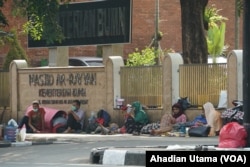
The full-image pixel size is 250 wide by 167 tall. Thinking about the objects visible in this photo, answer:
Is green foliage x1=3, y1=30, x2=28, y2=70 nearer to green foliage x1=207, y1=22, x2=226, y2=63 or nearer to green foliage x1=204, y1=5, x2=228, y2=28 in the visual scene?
green foliage x1=207, y1=22, x2=226, y2=63

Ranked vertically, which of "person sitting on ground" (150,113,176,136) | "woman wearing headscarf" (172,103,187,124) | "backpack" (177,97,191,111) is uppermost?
"backpack" (177,97,191,111)

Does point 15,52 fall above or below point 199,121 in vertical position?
above

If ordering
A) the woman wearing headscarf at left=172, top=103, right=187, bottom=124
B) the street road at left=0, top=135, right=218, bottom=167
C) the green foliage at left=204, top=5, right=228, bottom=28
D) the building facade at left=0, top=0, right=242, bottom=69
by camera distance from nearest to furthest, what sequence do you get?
the street road at left=0, top=135, right=218, bottom=167
the woman wearing headscarf at left=172, top=103, right=187, bottom=124
the building facade at left=0, top=0, right=242, bottom=69
the green foliage at left=204, top=5, right=228, bottom=28

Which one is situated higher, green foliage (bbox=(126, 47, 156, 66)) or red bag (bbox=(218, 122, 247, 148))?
green foliage (bbox=(126, 47, 156, 66))

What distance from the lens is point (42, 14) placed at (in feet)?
101

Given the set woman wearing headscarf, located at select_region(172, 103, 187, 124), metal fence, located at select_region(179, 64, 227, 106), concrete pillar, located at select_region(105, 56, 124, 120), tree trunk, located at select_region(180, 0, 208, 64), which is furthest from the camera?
tree trunk, located at select_region(180, 0, 208, 64)

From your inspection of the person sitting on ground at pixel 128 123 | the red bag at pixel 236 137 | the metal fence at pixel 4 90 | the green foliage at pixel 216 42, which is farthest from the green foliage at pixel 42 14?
the green foliage at pixel 216 42

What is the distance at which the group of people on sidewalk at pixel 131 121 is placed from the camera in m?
28.8

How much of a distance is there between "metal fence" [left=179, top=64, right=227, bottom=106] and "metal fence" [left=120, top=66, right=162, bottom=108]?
1033 millimetres

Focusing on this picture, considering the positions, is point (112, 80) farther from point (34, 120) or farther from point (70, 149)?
point (70, 149)

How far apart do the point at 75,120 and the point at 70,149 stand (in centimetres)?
851

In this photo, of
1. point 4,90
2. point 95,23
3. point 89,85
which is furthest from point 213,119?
point 4,90

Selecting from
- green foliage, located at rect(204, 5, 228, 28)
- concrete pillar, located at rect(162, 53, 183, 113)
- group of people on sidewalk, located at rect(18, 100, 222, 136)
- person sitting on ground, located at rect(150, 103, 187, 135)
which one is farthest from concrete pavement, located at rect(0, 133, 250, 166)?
green foliage, located at rect(204, 5, 228, 28)

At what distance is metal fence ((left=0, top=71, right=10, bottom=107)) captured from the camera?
35906 mm
